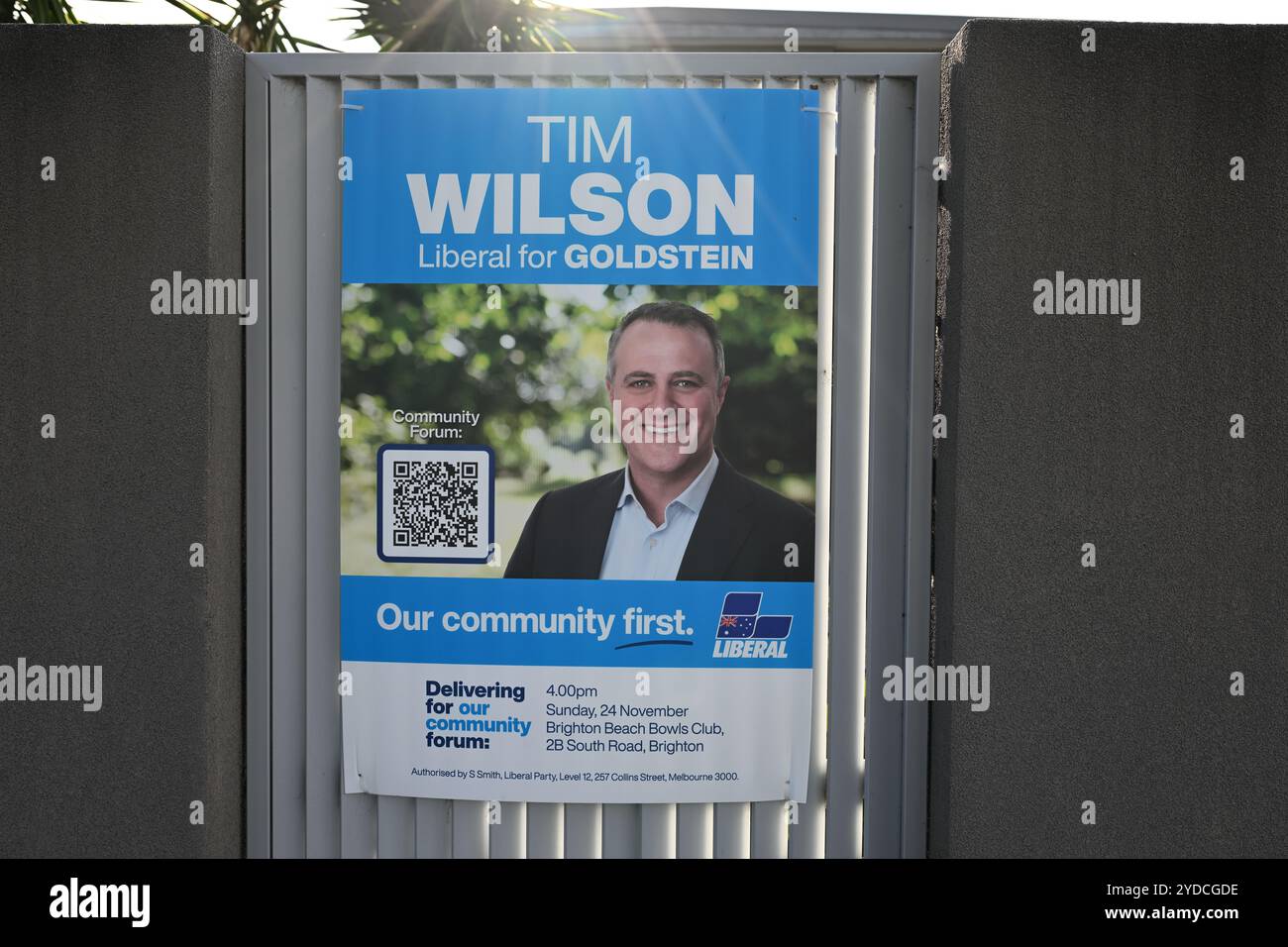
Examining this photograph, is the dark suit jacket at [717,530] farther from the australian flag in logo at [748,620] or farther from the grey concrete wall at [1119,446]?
the grey concrete wall at [1119,446]

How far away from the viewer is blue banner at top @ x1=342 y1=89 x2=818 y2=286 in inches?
106

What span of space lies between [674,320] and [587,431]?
41 centimetres

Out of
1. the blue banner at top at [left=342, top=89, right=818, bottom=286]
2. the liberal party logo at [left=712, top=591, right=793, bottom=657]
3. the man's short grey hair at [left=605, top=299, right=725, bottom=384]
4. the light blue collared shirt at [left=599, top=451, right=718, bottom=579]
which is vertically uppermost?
the blue banner at top at [left=342, top=89, right=818, bottom=286]

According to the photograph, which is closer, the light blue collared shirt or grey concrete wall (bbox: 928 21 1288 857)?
grey concrete wall (bbox: 928 21 1288 857)

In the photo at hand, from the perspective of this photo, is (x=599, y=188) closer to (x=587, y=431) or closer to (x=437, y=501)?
(x=587, y=431)

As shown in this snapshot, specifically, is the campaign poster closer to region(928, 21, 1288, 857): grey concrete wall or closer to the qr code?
the qr code

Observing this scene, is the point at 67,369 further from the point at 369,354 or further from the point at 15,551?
the point at 369,354

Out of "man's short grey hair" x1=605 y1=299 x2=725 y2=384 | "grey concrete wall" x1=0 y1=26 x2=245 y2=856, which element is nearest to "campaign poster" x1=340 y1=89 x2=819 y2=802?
"man's short grey hair" x1=605 y1=299 x2=725 y2=384

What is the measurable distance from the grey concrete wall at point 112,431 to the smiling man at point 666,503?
3.28ft

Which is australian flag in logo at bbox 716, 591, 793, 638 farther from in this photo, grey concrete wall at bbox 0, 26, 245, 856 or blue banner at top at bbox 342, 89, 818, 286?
grey concrete wall at bbox 0, 26, 245, 856

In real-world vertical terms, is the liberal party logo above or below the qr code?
below

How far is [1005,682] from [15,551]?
2.83 meters

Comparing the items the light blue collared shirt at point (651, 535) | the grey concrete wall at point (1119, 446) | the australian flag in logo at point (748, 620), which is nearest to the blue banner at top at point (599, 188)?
the grey concrete wall at point (1119, 446)

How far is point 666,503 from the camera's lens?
9.01ft
